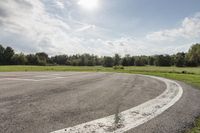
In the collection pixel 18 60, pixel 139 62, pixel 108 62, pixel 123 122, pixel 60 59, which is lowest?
pixel 123 122

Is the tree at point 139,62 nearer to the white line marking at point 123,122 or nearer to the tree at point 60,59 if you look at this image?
the tree at point 60,59

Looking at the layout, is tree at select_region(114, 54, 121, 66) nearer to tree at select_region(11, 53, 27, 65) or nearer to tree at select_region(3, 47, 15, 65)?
tree at select_region(11, 53, 27, 65)

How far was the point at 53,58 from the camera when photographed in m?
148

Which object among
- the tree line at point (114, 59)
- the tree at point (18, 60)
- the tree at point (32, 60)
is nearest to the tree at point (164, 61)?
the tree line at point (114, 59)

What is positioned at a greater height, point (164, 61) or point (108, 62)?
point (164, 61)

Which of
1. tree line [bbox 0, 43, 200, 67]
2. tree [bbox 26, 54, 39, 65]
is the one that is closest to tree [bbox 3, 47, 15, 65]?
tree line [bbox 0, 43, 200, 67]

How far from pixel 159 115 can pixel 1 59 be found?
107 m

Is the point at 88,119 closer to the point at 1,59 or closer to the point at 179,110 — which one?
the point at 179,110

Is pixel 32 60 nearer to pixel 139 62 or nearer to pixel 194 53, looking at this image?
pixel 139 62

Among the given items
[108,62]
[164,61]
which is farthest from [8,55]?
[164,61]

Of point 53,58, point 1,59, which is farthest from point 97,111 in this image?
point 53,58

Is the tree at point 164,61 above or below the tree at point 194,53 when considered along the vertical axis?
below

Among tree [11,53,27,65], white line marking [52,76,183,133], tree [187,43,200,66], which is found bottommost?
white line marking [52,76,183,133]

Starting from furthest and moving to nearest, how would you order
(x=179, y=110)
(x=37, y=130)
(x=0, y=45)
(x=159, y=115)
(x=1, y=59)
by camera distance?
1. (x=0, y=45)
2. (x=1, y=59)
3. (x=179, y=110)
4. (x=159, y=115)
5. (x=37, y=130)
